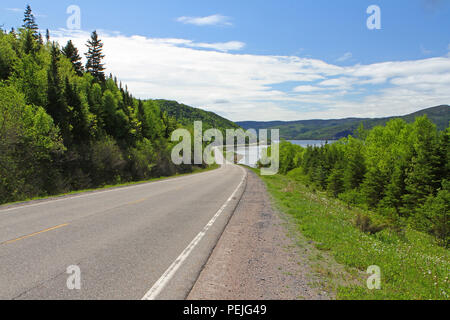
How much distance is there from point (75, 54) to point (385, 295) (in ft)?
221

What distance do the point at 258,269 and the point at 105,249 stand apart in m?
3.79

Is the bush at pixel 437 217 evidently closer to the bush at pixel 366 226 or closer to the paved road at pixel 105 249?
the bush at pixel 366 226

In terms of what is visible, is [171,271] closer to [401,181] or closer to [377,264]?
[377,264]

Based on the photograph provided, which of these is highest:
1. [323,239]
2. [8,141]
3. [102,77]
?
[102,77]

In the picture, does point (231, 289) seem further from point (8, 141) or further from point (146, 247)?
point (8, 141)

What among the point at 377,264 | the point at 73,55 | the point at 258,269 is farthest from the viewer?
the point at 73,55

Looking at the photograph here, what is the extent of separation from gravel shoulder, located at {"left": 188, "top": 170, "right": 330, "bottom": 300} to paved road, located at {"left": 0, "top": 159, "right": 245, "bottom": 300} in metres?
0.35

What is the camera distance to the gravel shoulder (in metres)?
5.00

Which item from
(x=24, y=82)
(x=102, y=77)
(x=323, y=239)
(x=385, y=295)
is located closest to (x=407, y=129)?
(x=323, y=239)

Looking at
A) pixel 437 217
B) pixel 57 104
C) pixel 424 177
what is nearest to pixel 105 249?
pixel 437 217

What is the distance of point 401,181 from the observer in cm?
3155

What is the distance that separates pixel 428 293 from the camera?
532cm

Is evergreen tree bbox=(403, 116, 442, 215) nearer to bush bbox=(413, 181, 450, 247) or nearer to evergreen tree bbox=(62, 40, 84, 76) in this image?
bush bbox=(413, 181, 450, 247)

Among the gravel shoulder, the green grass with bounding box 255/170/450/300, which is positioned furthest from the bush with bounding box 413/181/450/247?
the gravel shoulder
